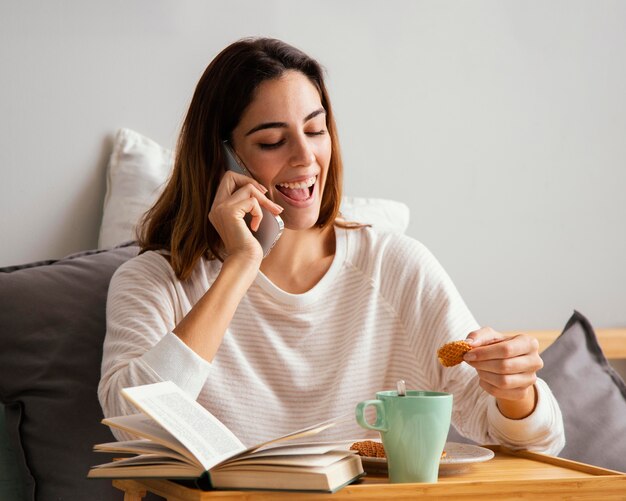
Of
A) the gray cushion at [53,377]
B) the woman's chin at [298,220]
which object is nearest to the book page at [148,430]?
the gray cushion at [53,377]

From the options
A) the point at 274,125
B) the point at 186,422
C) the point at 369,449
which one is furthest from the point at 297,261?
the point at 186,422

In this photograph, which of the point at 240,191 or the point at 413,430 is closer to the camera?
the point at 413,430

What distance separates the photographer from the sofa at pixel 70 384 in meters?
1.51

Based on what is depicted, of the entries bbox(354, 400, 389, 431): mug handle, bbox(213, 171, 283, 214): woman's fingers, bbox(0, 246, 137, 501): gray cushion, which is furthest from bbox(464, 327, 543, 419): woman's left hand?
bbox(0, 246, 137, 501): gray cushion

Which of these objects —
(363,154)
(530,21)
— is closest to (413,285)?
(363,154)

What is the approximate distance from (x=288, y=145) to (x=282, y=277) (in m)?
0.26

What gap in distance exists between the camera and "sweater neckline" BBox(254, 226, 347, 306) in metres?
1.61

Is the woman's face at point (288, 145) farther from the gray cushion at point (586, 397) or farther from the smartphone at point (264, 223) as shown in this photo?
the gray cushion at point (586, 397)

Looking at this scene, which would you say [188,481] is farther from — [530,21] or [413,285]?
[530,21]

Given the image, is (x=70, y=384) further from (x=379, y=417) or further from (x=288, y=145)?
(x=379, y=417)

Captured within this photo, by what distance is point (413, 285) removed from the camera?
164cm

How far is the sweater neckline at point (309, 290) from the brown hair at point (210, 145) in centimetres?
9

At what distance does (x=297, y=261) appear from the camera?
1.69 meters

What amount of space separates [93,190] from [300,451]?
119 cm
